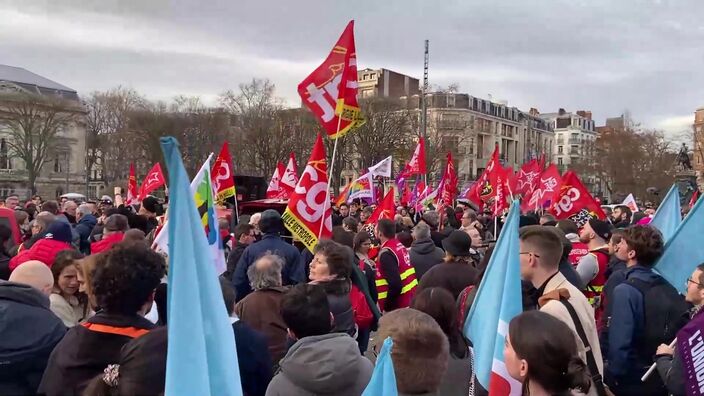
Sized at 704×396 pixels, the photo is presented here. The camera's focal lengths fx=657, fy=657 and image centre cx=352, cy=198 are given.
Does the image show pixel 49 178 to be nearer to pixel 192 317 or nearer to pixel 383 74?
pixel 383 74

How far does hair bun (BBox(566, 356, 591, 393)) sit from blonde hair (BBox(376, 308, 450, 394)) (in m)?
0.63

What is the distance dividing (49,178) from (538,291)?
233 ft

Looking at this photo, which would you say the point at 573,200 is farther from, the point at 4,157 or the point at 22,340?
the point at 4,157

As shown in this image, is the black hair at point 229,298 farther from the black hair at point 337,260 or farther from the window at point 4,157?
the window at point 4,157

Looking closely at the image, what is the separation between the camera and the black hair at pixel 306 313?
322 centimetres

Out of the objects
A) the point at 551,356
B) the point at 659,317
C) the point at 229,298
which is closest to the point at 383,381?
the point at 551,356

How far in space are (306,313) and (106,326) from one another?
952 mm

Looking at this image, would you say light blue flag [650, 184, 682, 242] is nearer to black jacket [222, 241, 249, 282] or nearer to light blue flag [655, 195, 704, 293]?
light blue flag [655, 195, 704, 293]

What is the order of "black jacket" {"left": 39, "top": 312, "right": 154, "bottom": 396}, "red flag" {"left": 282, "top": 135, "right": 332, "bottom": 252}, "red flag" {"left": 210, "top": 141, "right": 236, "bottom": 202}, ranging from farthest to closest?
"red flag" {"left": 210, "top": 141, "right": 236, "bottom": 202} → "red flag" {"left": 282, "top": 135, "right": 332, "bottom": 252} → "black jacket" {"left": 39, "top": 312, "right": 154, "bottom": 396}

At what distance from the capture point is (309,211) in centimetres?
662

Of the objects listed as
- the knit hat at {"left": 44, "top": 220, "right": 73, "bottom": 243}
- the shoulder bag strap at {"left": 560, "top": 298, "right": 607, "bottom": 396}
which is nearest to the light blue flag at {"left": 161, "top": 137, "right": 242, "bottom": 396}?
the shoulder bag strap at {"left": 560, "top": 298, "right": 607, "bottom": 396}

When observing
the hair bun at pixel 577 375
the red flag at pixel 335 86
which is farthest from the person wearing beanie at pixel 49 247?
the hair bun at pixel 577 375

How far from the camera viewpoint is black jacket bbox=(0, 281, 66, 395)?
3037 mm

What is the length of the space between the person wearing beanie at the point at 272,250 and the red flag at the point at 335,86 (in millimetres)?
1627
